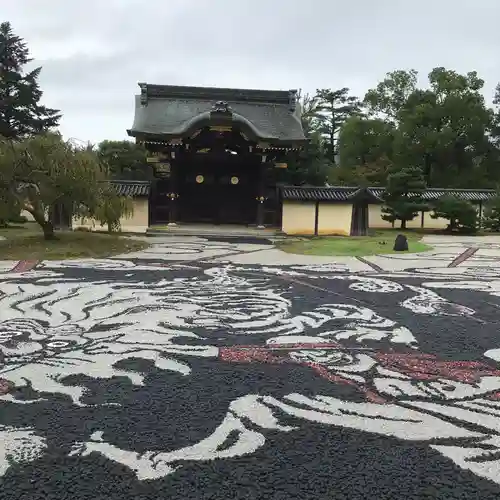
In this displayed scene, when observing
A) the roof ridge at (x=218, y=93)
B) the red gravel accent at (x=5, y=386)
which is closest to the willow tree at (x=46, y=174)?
the red gravel accent at (x=5, y=386)

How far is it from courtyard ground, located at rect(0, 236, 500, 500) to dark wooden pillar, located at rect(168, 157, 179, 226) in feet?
48.9

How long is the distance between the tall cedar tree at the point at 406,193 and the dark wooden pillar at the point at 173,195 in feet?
36.0

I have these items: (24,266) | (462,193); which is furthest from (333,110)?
(24,266)

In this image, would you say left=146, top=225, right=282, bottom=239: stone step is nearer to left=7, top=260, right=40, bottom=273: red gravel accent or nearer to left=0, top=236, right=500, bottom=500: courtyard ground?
left=7, top=260, right=40, bottom=273: red gravel accent

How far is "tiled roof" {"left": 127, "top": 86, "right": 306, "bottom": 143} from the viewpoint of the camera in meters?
23.6

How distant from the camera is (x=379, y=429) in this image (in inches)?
121

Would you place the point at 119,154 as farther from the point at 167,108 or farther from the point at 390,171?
the point at 390,171

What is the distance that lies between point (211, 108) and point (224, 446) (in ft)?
76.1

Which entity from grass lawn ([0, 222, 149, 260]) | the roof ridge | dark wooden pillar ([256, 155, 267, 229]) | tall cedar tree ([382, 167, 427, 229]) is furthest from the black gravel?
the roof ridge

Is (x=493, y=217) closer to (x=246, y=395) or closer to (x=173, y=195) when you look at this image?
(x=173, y=195)

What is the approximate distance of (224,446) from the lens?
2846 mm

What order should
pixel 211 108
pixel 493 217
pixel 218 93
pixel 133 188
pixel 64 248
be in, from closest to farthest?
pixel 64 248
pixel 133 188
pixel 211 108
pixel 493 217
pixel 218 93

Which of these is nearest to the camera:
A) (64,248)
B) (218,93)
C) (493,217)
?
(64,248)

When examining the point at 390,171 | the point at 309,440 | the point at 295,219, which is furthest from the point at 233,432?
the point at 390,171
